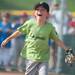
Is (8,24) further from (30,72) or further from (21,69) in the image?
(30,72)

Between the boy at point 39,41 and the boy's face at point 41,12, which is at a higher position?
the boy's face at point 41,12

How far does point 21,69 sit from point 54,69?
0.83 meters

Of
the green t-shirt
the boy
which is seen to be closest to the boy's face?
the boy

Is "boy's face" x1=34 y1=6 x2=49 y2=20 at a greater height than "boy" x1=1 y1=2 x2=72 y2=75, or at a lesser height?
greater

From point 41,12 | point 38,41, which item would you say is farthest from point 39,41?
point 41,12

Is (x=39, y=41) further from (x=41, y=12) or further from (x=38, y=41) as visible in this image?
(x=41, y=12)

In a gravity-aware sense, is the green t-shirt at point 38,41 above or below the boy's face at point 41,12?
below

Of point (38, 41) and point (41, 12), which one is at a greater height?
point (41, 12)

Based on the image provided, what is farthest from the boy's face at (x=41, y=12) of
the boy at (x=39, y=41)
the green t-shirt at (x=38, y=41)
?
the green t-shirt at (x=38, y=41)

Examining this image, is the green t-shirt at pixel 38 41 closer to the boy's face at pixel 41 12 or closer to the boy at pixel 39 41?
the boy at pixel 39 41

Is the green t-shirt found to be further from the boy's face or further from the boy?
the boy's face

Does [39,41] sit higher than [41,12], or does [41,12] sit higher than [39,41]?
[41,12]

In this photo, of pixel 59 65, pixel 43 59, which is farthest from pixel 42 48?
pixel 59 65

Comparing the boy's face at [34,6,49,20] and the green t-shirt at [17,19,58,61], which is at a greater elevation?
the boy's face at [34,6,49,20]
